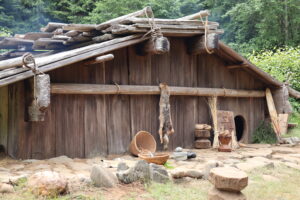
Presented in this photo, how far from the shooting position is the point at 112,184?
495 centimetres

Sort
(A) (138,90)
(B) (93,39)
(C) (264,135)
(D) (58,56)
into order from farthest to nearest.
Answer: (C) (264,135) < (B) (93,39) < (A) (138,90) < (D) (58,56)

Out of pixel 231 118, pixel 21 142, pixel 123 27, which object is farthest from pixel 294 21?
pixel 21 142

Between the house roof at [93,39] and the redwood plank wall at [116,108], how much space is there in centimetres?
55

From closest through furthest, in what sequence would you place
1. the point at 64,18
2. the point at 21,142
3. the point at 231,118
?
the point at 21,142
the point at 231,118
the point at 64,18

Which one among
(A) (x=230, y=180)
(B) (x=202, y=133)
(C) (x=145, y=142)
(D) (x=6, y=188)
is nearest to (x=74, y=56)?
(C) (x=145, y=142)

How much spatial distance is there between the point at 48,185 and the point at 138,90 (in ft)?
14.2

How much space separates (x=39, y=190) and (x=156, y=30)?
15.4 ft

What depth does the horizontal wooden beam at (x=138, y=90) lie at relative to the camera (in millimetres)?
7293

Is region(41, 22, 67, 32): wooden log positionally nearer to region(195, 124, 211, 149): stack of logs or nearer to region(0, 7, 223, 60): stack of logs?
region(0, 7, 223, 60): stack of logs

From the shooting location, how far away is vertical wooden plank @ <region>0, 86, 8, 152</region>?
24.3 feet

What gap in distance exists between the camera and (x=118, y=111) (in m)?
8.25

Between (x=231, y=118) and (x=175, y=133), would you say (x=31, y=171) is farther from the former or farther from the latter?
(x=231, y=118)

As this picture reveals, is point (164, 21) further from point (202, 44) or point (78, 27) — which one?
point (78, 27)

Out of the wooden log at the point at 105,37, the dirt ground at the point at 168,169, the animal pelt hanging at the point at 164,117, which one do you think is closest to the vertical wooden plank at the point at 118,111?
the wooden log at the point at 105,37
